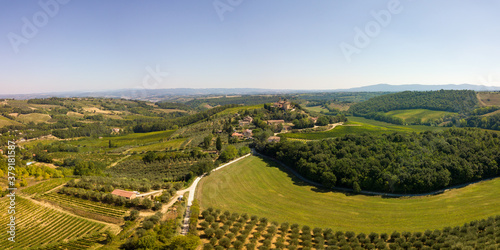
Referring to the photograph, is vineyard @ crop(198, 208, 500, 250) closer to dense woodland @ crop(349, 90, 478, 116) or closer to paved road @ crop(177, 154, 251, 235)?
paved road @ crop(177, 154, 251, 235)

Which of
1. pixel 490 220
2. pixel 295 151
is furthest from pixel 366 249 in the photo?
pixel 295 151

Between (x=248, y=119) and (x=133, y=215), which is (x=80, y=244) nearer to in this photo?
(x=133, y=215)

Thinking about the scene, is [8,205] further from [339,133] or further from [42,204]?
[339,133]

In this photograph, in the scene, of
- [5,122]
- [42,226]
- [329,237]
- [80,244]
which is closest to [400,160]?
[329,237]

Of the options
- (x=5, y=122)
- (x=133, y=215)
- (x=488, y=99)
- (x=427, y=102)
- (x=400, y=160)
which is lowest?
(x=133, y=215)

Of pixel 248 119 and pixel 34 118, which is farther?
pixel 34 118

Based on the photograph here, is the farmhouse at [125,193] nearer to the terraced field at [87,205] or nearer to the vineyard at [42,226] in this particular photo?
the terraced field at [87,205]
